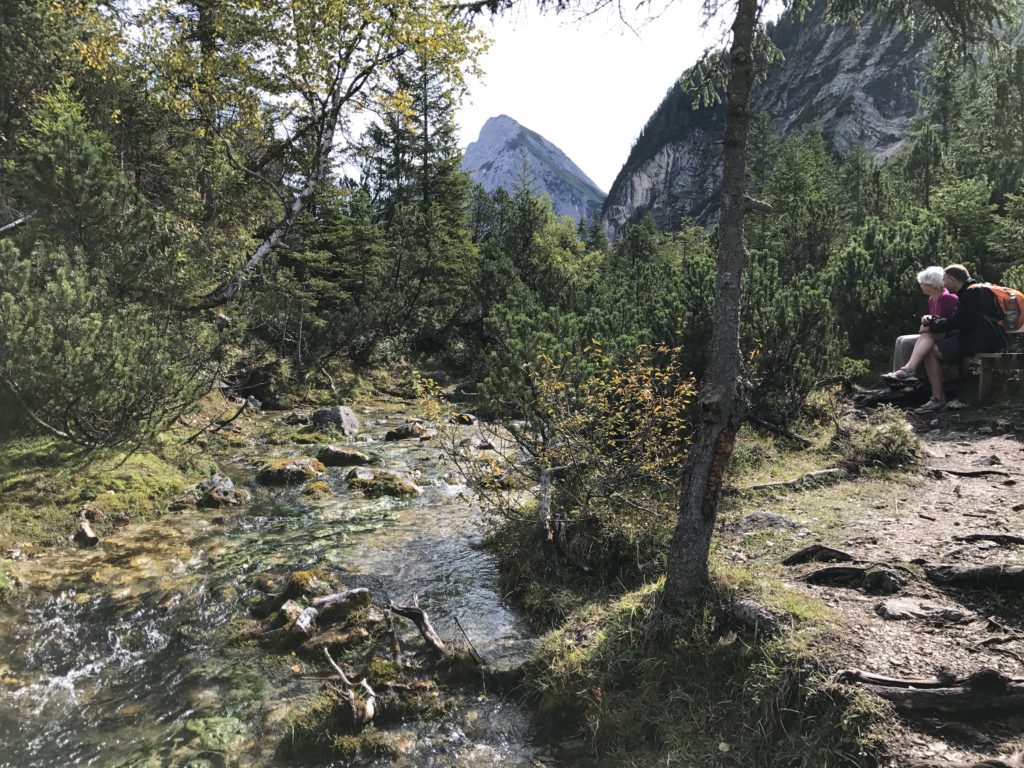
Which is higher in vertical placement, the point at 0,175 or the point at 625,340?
the point at 0,175

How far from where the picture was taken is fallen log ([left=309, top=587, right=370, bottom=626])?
20.5 ft

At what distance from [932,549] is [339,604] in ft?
19.5

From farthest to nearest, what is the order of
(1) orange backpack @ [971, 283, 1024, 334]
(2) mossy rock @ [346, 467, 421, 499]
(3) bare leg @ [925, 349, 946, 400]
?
(2) mossy rock @ [346, 467, 421, 499] → (3) bare leg @ [925, 349, 946, 400] → (1) orange backpack @ [971, 283, 1024, 334]

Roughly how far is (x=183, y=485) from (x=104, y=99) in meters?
13.8

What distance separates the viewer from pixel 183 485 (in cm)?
1052

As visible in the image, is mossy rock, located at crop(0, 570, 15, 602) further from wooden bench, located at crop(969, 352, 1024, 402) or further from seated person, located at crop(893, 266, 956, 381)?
wooden bench, located at crop(969, 352, 1024, 402)

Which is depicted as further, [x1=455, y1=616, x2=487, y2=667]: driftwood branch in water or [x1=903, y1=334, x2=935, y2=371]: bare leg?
[x1=903, y1=334, x2=935, y2=371]: bare leg

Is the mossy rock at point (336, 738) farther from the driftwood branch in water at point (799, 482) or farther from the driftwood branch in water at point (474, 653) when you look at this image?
the driftwood branch in water at point (799, 482)

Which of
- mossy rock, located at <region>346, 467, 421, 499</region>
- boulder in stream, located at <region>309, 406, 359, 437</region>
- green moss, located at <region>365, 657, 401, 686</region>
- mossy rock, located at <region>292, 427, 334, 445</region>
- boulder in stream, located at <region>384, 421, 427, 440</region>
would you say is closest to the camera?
green moss, located at <region>365, 657, 401, 686</region>

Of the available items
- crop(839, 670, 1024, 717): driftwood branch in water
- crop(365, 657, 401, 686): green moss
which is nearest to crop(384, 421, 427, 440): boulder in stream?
crop(365, 657, 401, 686): green moss

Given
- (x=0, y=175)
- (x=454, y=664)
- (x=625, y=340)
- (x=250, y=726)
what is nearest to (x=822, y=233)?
(x=625, y=340)

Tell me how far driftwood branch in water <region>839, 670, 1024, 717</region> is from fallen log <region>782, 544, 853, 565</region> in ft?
6.18

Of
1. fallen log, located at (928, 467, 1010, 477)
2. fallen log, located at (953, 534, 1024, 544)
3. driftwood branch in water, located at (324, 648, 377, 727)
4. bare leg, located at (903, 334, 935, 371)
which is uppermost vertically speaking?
bare leg, located at (903, 334, 935, 371)

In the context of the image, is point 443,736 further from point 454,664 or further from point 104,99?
point 104,99
